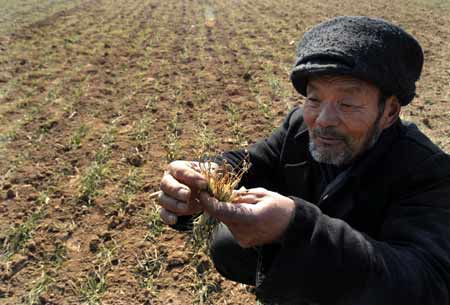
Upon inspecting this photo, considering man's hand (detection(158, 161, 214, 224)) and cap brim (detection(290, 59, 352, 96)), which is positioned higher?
cap brim (detection(290, 59, 352, 96))

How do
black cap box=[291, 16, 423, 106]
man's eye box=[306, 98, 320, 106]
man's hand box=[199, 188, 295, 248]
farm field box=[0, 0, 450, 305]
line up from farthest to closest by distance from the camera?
1. farm field box=[0, 0, 450, 305]
2. man's eye box=[306, 98, 320, 106]
3. black cap box=[291, 16, 423, 106]
4. man's hand box=[199, 188, 295, 248]

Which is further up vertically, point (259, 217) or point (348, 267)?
point (259, 217)

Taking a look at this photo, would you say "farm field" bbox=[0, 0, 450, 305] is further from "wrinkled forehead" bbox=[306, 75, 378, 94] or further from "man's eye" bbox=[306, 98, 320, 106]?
"wrinkled forehead" bbox=[306, 75, 378, 94]

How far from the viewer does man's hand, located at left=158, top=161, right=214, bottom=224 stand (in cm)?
188

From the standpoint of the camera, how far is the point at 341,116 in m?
1.98

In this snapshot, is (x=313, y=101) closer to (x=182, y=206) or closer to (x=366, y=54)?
(x=366, y=54)

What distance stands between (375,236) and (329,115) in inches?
22.0

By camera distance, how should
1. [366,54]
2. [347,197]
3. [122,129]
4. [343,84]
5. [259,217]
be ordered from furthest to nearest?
[122,129], [347,197], [343,84], [366,54], [259,217]

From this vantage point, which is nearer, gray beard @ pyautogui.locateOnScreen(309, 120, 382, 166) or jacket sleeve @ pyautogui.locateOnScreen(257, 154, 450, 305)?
jacket sleeve @ pyautogui.locateOnScreen(257, 154, 450, 305)

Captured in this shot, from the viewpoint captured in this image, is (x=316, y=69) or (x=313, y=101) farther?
(x=313, y=101)

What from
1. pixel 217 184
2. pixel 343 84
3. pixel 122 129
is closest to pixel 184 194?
pixel 217 184

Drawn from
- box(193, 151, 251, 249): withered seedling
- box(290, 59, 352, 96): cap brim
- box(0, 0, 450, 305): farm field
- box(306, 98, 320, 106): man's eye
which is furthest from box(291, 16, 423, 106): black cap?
box(0, 0, 450, 305): farm field

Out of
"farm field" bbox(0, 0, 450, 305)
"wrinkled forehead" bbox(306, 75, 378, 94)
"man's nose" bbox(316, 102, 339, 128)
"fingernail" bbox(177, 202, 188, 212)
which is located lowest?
"farm field" bbox(0, 0, 450, 305)

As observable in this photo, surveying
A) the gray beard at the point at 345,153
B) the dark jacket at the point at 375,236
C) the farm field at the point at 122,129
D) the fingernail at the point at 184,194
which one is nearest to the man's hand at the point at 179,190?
the fingernail at the point at 184,194
